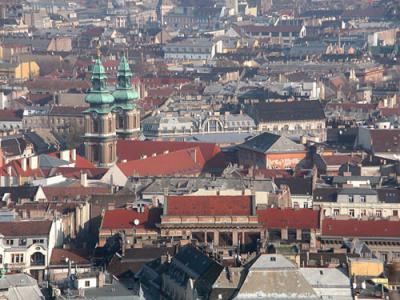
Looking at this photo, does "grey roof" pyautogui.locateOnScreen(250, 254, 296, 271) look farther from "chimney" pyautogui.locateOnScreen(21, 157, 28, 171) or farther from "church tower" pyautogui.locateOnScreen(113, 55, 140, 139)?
"church tower" pyautogui.locateOnScreen(113, 55, 140, 139)

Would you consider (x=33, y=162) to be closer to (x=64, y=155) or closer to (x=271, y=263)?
(x=64, y=155)

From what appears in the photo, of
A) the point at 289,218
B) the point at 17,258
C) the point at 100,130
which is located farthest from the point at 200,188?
the point at 100,130

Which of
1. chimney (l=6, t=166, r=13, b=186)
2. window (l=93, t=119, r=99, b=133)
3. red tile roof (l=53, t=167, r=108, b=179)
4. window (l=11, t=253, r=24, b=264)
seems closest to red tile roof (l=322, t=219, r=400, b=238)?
window (l=11, t=253, r=24, b=264)

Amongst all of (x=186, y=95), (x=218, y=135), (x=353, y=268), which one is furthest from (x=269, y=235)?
(x=186, y=95)

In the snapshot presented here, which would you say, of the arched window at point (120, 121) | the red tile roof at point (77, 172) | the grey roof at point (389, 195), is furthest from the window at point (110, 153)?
the grey roof at point (389, 195)

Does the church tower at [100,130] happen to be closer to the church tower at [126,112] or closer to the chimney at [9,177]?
the church tower at [126,112]

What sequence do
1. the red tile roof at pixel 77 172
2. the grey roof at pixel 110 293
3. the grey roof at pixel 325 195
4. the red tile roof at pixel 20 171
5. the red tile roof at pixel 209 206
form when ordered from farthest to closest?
the red tile roof at pixel 77 172 → the red tile roof at pixel 20 171 → the grey roof at pixel 325 195 → the red tile roof at pixel 209 206 → the grey roof at pixel 110 293

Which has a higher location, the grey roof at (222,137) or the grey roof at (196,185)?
the grey roof at (196,185)
